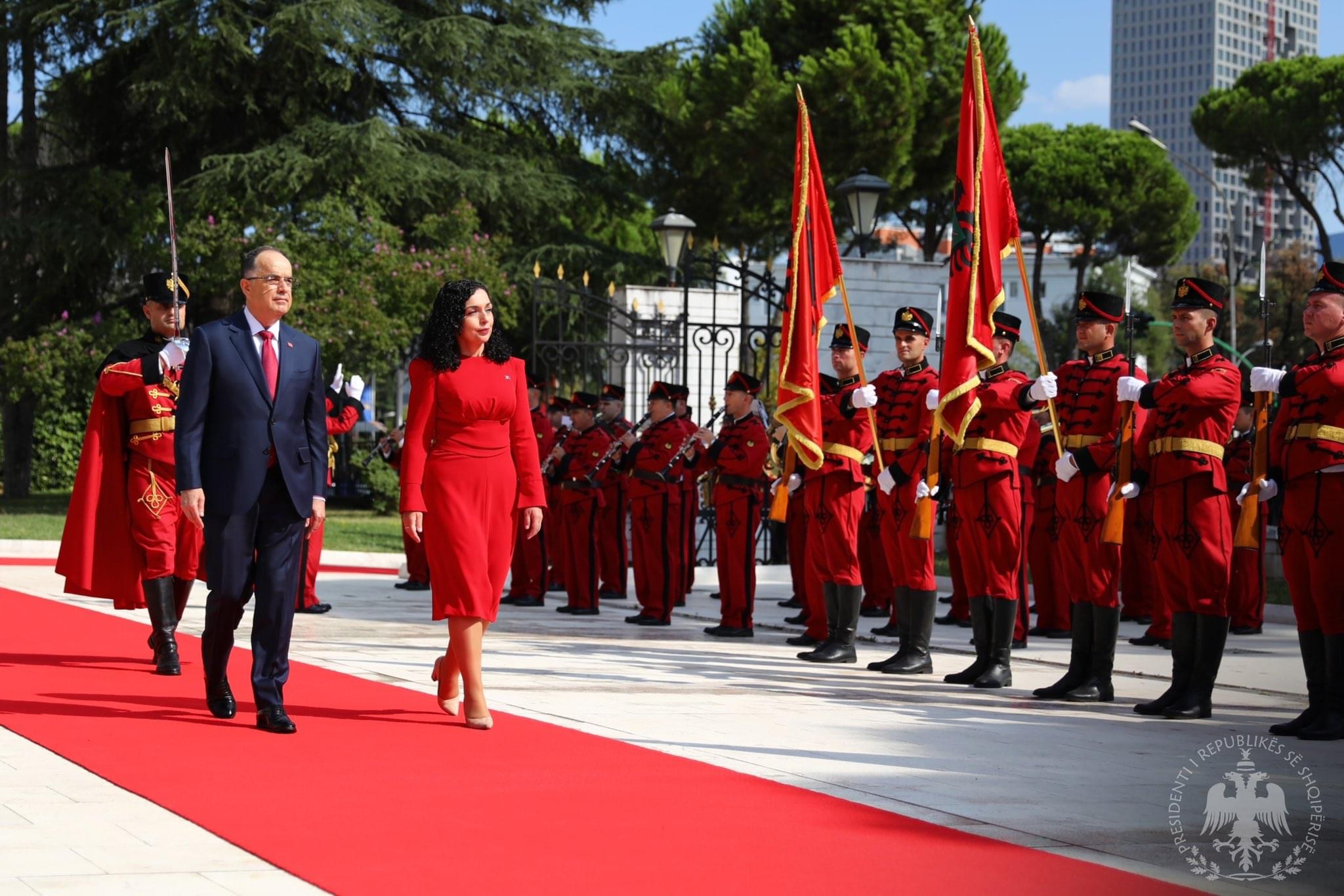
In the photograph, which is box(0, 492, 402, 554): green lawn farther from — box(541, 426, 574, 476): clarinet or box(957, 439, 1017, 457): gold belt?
box(957, 439, 1017, 457): gold belt

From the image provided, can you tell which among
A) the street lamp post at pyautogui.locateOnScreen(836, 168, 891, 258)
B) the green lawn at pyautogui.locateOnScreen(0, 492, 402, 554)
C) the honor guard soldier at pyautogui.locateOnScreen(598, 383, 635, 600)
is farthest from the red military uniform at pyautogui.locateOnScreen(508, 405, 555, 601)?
the green lawn at pyautogui.locateOnScreen(0, 492, 402, 554)

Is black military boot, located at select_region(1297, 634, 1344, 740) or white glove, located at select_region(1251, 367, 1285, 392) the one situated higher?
white glove, located at select_region(1251, 367, 1285, 392)

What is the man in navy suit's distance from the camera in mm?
7062

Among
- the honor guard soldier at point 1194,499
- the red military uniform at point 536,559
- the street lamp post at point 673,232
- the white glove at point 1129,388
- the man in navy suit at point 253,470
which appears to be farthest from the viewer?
the street lamp post at point 673,232

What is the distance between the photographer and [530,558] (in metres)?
15.2

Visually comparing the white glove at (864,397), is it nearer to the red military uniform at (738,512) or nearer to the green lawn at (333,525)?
the red military uniform at (738,512)

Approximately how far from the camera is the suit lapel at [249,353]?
7152mm

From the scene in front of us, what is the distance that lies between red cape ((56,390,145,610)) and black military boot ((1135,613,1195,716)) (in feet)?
16.7

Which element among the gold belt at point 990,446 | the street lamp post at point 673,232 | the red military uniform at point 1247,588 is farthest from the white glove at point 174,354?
the street lamp post at point 673,232

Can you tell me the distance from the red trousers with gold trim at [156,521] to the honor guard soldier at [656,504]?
16.4ft

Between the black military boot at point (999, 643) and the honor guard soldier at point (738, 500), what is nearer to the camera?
the black military boot at point (999, 643)

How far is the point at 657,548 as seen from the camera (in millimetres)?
13352

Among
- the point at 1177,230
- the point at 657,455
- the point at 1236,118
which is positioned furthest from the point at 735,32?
the point at 657,455

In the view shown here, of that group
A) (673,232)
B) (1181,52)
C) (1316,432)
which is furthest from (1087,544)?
(1181,52)
